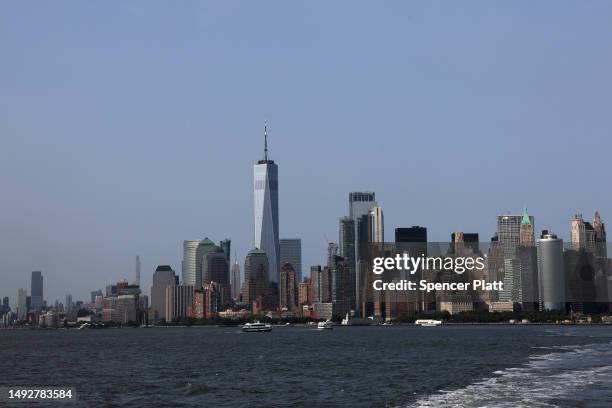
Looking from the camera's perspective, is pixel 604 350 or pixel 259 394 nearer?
pixel 259 394

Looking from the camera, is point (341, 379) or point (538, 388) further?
point (341, 379)

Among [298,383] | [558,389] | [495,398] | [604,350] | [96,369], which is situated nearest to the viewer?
[495,398]

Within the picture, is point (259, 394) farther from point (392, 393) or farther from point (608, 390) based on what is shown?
point (608, 390)

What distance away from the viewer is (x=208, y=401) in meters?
70.6

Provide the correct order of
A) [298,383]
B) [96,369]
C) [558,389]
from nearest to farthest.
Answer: [558,389], [298,383], [96,369]

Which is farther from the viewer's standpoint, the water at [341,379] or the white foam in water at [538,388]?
the water at [341,379]

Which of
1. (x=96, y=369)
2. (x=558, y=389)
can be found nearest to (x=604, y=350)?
(x=558, y=389)

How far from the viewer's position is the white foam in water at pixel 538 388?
2618 inches

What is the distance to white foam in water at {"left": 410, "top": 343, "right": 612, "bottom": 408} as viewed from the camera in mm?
66500

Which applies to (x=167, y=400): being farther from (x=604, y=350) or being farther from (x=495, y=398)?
(x=604, y=350)

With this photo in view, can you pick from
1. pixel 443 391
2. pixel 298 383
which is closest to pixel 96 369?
pixel 298 383

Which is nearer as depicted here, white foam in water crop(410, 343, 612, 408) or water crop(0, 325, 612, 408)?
white foam in water crop(410, 343, 612, 408)

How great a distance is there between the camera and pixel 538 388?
7519 centimetres

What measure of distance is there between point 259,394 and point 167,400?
327 inches
